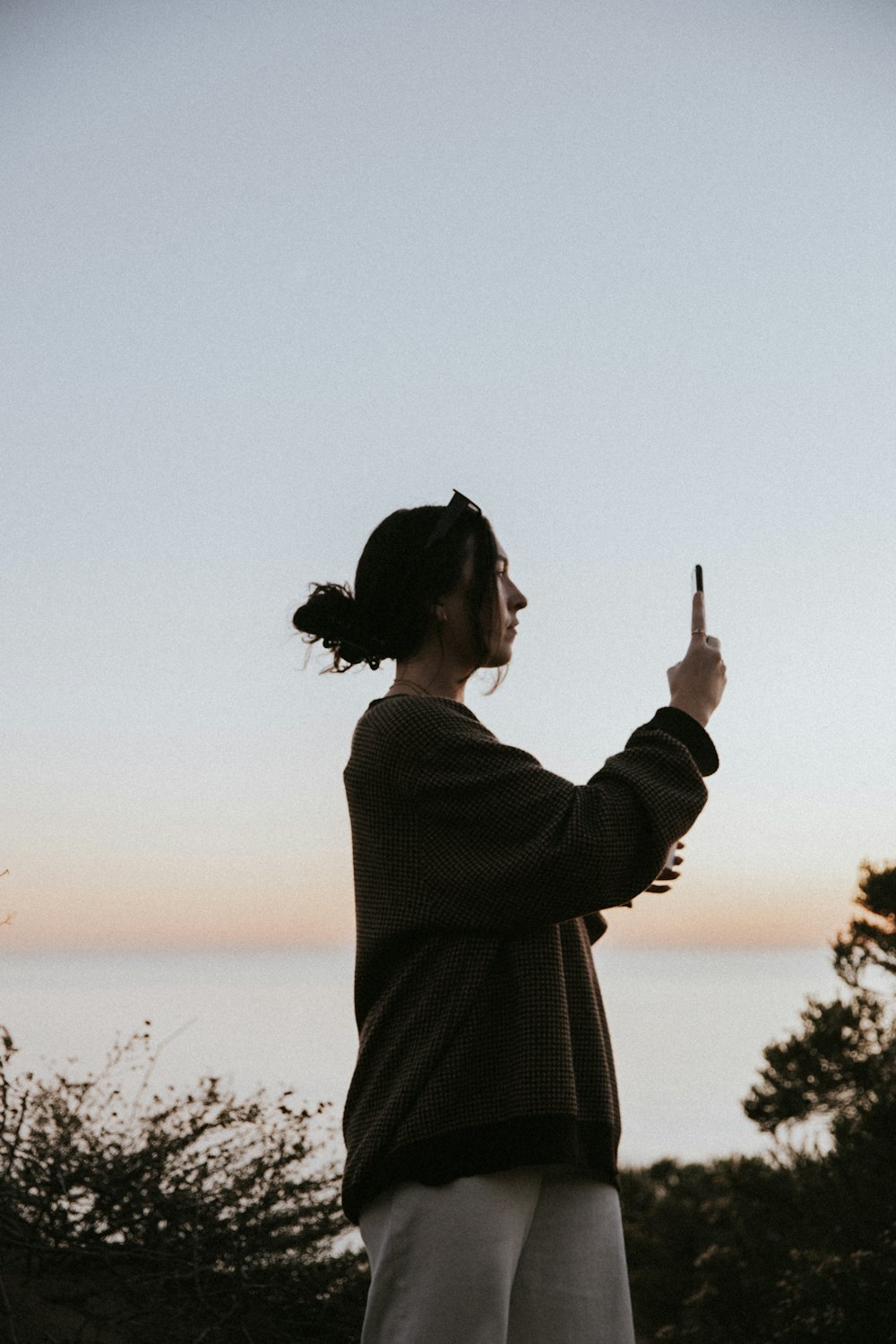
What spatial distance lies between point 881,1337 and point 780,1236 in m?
0.67

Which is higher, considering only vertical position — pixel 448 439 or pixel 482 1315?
pixel 448 439

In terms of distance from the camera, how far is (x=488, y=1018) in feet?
3.63

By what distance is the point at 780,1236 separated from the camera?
3.76 meters

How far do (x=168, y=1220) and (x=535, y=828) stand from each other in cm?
195

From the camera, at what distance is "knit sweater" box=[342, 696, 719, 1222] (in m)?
1.07

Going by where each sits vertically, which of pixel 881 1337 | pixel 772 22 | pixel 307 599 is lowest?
pixel 881 1337

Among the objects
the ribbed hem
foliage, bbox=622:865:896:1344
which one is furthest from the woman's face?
foliage, bbox=622:865:896:1344

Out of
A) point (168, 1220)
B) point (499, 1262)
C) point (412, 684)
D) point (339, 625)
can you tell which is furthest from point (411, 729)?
point (168, 1220)

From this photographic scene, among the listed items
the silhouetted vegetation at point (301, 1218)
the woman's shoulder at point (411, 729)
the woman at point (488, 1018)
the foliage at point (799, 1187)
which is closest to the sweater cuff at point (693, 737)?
the woman at point (488, 1018)

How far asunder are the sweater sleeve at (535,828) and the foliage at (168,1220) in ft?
5.49

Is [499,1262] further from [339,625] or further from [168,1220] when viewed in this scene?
[168,1220]

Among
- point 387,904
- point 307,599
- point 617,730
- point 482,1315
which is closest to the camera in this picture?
point 482,1315

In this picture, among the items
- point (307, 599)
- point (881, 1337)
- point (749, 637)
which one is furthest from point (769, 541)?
point (307, 599)

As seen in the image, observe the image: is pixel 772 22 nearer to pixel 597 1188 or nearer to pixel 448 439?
pixel 448 439
